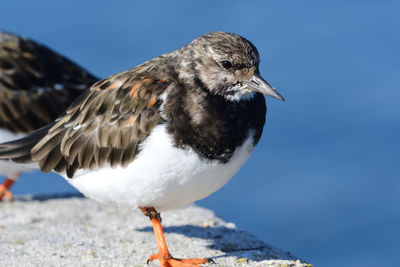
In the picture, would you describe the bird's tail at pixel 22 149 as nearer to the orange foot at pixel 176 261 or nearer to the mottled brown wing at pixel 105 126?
the mottled brown wing at pixel 105 126

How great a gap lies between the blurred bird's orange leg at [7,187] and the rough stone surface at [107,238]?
26 cm

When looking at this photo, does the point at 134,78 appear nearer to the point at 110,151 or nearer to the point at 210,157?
the point at 110,151

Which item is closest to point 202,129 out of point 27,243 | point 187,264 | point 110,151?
point 110,151

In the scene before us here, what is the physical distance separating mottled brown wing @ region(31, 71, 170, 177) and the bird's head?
0.36 m

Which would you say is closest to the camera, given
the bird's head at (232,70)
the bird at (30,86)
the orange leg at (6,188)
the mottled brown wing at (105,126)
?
the bird's head at (232,70)

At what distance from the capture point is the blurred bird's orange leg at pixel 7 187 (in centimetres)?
837

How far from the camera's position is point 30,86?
797cm

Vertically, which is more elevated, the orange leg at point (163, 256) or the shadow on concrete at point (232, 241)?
the shadow on concrete at point (232, 241)

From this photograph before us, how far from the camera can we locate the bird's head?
15.9ft

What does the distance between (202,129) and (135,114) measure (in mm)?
623

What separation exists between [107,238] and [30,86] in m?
2.56

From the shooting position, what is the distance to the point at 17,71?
7.98 meters

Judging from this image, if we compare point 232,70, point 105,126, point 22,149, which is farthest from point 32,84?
point 232,70

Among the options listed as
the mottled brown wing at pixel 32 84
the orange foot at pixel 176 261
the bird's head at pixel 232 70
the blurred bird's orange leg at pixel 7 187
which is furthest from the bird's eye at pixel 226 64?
the blurred bird's orange leg at pixel 7 187
